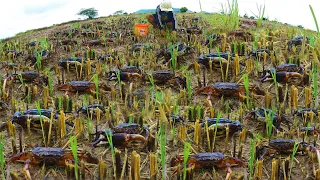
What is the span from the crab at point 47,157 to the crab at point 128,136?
435mm

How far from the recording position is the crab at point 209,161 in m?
4.70

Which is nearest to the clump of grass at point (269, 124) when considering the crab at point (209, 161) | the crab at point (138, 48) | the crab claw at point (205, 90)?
the crab at point (209, 161)

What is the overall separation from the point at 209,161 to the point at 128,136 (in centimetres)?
107

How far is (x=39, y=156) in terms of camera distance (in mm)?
4844

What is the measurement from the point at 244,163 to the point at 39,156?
85.2 inches

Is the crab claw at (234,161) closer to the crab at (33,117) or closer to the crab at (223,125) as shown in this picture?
the crab at (223,125)

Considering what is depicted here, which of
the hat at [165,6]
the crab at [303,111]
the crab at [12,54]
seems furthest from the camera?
the hat at [165,6]

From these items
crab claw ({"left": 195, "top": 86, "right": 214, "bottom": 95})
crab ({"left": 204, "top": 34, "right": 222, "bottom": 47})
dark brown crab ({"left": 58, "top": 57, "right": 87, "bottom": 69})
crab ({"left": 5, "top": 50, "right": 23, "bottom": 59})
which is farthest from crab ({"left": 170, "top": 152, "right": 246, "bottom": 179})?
crab ({"left": 5, "top": 50, "right": 23, "bottom": 59})

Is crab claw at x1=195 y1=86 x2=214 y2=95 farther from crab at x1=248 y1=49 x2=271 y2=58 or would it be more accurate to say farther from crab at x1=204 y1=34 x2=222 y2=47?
crab at x1=204 y1=34 x2=222 y2=47

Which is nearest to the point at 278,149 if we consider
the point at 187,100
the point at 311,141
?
the point at 311,141

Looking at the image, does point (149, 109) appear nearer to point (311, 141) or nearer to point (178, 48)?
point (311, 141)

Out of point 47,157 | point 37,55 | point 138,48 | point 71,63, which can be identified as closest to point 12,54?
point 37,55

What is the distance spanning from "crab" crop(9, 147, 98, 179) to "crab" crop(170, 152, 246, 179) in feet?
3.23

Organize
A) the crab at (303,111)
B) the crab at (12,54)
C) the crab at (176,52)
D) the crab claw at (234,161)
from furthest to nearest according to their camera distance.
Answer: the crab at (12,54) < the crab at (176,52) < the crab at (303,111) < the crab claw at (234,161)
